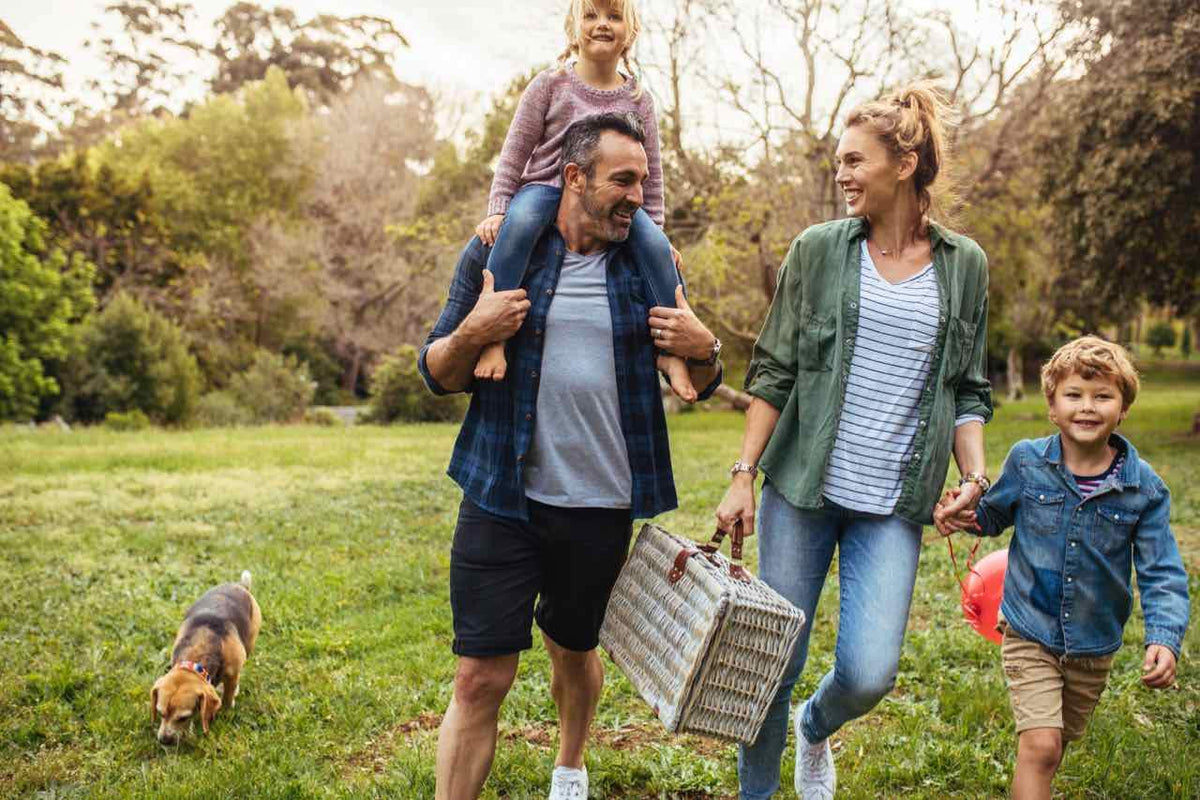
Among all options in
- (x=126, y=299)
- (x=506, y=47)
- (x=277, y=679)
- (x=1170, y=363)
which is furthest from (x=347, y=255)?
(x=1170, y=363)

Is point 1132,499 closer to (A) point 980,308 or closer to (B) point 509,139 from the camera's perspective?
(A) point 980,308

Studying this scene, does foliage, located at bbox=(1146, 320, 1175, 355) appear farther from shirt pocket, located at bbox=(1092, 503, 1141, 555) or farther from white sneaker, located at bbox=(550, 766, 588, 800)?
white sneaker, located at bbox=(550, 766, 588, 800)

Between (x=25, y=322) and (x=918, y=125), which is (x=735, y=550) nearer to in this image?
(x=918, y=125)

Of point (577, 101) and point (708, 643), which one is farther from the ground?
point (577, 101)

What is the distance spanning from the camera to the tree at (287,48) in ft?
139

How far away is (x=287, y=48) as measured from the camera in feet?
139

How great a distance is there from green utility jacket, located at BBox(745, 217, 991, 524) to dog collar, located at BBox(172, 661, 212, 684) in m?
2.59

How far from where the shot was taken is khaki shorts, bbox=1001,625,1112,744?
2791 millimetres

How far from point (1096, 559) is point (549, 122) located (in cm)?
221

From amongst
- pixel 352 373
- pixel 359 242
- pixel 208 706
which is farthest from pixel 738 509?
pixel 352 373

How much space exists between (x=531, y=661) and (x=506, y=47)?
410 inches

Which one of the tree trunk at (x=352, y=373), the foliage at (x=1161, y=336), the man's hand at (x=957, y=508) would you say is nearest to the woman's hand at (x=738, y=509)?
the man's hand at (x=957, y=508)

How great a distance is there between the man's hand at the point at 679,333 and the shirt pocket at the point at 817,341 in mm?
308

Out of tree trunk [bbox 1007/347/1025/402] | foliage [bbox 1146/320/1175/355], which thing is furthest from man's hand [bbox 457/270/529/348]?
foliage [bbox 1146/320/1175/355]
